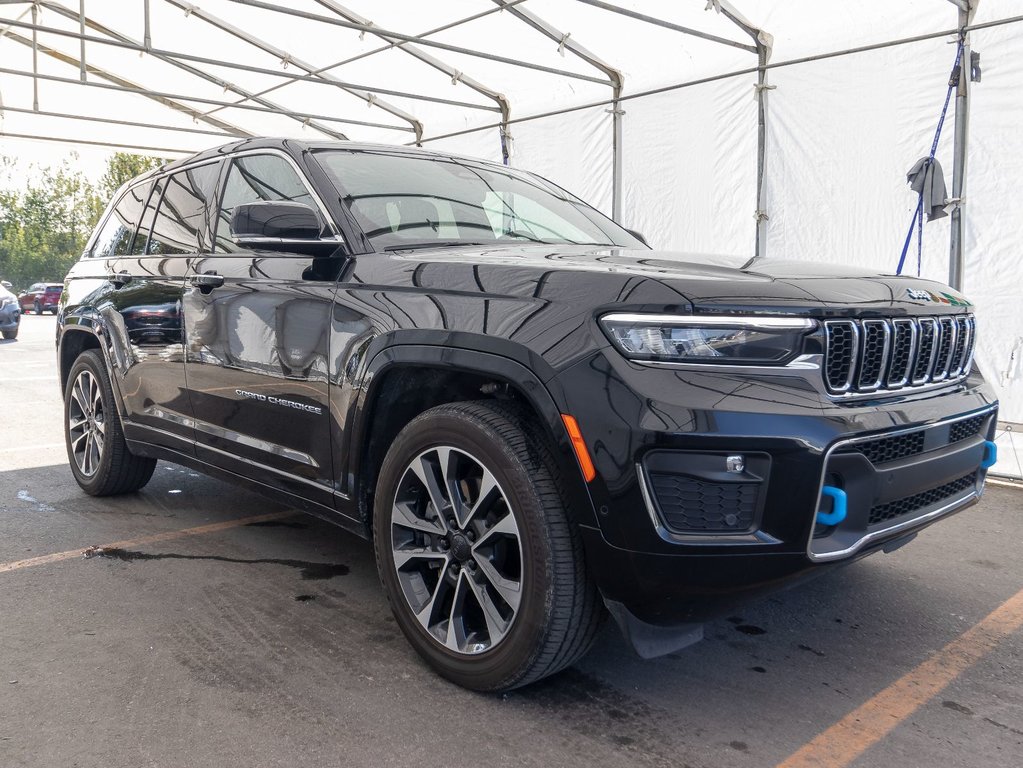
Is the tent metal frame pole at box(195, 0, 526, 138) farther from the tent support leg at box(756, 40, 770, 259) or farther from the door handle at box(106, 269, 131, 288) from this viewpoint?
the door handle at box(106, 269, 131, 288)

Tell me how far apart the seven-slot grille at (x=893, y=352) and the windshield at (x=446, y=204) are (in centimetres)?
143

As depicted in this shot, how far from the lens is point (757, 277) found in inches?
94.3

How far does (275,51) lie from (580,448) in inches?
457

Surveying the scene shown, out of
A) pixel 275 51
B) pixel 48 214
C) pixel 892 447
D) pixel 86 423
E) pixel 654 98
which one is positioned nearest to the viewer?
pixel 892 447

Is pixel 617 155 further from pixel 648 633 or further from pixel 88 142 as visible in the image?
pixel 88 142

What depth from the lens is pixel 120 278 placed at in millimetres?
4453

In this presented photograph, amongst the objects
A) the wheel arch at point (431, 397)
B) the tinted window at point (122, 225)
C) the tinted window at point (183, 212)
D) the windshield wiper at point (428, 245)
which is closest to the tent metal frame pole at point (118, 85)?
the tinted window at point (122, 225)

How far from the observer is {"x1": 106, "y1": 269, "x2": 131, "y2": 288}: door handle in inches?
172

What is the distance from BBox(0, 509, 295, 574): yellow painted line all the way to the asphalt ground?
0.02m

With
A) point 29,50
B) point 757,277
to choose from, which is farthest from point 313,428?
point 29,50

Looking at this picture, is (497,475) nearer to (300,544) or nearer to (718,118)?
(300,544)

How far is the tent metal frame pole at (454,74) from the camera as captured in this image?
1062 centimetres

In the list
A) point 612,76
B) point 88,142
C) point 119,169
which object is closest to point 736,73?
point 612,76

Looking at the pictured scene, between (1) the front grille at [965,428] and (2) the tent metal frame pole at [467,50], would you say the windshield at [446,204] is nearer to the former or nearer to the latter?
(1) the front grille at [965,428]
